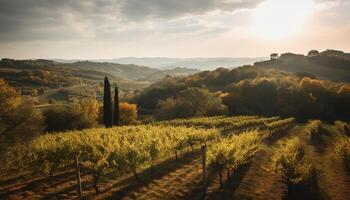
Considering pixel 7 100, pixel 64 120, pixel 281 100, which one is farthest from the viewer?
pixel 281 100

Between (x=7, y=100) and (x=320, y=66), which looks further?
(x=320, y=66)

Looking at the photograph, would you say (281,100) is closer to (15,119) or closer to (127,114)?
(127,114)

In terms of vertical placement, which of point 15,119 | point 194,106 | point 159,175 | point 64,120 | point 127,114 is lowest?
point 127,114

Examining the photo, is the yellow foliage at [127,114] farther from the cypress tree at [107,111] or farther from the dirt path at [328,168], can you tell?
the dirt path at [328,168]

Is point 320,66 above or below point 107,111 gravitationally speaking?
above

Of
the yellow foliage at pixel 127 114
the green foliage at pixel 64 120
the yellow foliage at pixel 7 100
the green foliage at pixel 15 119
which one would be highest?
the yellow foliage at pixel 7 100

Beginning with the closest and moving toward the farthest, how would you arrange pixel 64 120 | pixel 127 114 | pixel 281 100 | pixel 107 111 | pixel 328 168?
pixel 328 168 < pixel 64 120 < pixel 107 111 < pixel 127 114 < pixel 281 100

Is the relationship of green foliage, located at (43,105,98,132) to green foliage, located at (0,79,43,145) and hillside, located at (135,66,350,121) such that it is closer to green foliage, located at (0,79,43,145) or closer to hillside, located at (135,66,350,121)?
hillside, located at (135,66,350,121)

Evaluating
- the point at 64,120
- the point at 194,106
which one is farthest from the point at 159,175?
the point at 194,106

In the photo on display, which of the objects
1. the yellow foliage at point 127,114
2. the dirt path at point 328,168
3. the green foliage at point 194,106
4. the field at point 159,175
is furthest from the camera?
the yellow foliage at point 127,114

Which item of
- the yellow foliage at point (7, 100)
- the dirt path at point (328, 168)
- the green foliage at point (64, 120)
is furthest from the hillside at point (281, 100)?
the yellow foliage at point (7, 100)

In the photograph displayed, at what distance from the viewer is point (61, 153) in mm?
22125

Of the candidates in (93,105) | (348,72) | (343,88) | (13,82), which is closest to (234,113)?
(343,88)

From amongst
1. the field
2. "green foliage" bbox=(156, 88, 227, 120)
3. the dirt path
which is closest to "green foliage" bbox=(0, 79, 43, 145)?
the field
